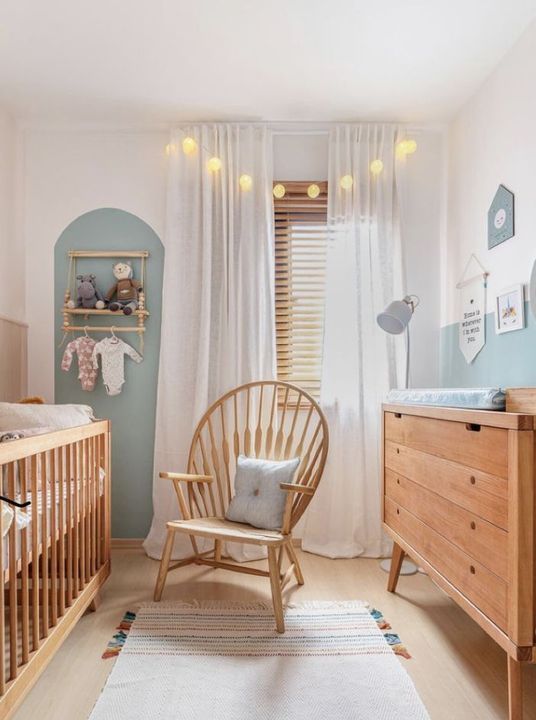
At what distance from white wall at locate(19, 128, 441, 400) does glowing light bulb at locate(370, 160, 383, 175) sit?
0.78ft

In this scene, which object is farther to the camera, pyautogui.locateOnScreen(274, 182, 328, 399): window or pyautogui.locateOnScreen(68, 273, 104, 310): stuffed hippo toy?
pyautogui.locateOnScreen(274, 182, 328, 399): window

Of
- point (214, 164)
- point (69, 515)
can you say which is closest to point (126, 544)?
point (69, 515)

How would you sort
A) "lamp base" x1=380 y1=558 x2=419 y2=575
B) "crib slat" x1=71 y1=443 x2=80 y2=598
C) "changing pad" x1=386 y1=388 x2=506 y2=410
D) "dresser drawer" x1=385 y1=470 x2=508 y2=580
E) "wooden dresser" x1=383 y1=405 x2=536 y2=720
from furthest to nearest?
1. "lamp base" x1=380 y1=558 x2=419 y2=575
2. "crib slat" x1=71 y1=443 x2=80 y2=598
3. "changing pad" x1=386 y1=388 x2=506 y2=410
4. "dresser drawer" x1=385 y1=470 x2=508 y2=580
5. "wooden dresser" x1=383 y1=405 x2=536 y2=720

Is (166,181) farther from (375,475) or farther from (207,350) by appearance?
(375,475)

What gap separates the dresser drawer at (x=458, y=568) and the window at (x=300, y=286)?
111 centimetres

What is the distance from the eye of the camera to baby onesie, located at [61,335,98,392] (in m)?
3.11

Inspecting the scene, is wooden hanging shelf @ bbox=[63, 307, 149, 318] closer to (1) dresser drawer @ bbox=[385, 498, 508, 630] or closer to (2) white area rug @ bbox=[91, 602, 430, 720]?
(2) white area rug @ bbox=[91, 602, 430, 720]

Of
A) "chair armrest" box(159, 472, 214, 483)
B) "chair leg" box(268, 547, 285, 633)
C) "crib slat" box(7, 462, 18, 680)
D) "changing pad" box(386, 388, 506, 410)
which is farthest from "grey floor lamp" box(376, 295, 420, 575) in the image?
"crib slat" box(7, 462, 18, 680)

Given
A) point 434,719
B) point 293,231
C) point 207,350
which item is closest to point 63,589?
point 434,719

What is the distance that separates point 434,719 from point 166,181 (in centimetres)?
282

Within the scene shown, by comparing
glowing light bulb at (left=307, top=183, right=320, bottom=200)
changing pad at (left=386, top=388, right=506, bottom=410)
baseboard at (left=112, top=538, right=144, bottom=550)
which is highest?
glowing light bulb at (left=307, top=183, right=320, bottom=200)

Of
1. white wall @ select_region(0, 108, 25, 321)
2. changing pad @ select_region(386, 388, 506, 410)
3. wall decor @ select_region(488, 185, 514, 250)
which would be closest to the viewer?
changing pad @ select_region(386, 388, 506, 410)

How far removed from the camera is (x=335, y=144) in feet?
10.5

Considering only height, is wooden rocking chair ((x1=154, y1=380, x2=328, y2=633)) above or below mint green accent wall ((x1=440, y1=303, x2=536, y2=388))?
below
